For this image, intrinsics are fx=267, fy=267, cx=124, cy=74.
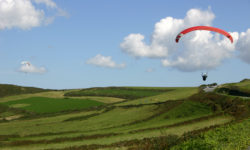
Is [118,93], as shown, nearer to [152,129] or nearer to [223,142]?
[152,129]

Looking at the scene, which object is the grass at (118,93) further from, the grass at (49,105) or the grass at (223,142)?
the grass at (223,142)

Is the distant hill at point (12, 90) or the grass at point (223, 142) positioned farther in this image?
the distant hill at point (12, 90)

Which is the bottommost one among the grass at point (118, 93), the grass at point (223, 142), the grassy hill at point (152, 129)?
the grassy hill at point (152, 129)

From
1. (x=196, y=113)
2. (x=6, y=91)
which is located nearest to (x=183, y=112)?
(x=196, y=113)

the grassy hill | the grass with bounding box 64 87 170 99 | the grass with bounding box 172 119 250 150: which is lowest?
the grassy hill

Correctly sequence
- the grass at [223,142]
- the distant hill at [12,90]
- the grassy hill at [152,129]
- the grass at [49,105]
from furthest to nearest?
the distant hill at [12,90], the grass at [49,105], the grassy hill at [152,129], the grass at [223,142]

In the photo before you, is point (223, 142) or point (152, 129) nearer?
point (223, 142)

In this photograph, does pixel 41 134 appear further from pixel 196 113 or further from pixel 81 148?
pixel 196 113

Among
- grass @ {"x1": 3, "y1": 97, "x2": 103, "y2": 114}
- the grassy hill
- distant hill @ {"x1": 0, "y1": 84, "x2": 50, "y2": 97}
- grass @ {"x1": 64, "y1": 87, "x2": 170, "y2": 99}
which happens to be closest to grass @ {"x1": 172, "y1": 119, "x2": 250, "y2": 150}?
the grassy hill

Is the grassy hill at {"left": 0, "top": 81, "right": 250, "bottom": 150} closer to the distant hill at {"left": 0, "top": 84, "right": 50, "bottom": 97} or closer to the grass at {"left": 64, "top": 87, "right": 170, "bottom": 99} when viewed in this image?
the grass at {"left": 64, "top": 87, "right": 170, "bottom": 99}

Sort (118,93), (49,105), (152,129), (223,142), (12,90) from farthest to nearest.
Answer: (12,90)
(118,93)
(49,105)
(152,129)
(223,142)

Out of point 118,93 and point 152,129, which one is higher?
point 118,93

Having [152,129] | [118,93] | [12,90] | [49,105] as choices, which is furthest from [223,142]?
[12,90]

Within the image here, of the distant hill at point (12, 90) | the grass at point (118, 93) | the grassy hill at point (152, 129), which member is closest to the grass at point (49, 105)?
the grassy hill at point (152, 129)
